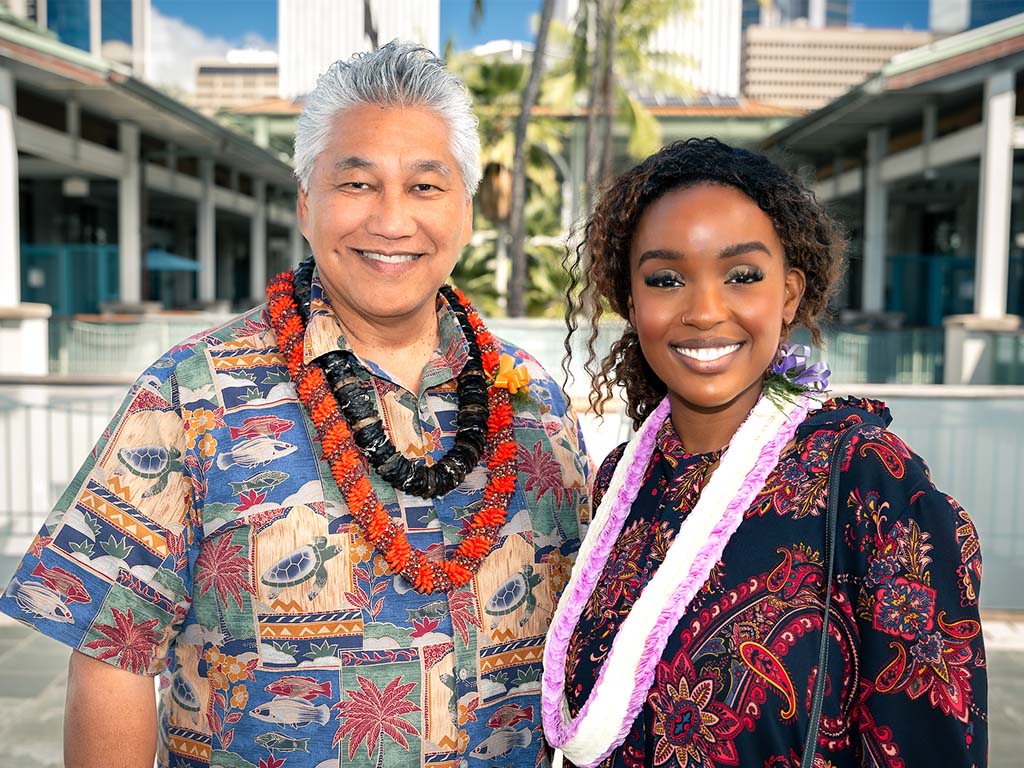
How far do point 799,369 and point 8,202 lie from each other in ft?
47.1

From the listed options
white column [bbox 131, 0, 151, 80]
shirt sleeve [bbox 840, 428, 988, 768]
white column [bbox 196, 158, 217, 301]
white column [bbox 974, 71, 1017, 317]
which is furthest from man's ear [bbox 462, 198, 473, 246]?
white column [bbox 131, 0, 151, 80]

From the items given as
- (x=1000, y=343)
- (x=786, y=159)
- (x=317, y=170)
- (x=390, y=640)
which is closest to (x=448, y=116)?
A: (x=317, y=170)

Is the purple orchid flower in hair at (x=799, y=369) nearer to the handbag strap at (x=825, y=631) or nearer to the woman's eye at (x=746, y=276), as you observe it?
the woman's eye at (x=746, y=276)

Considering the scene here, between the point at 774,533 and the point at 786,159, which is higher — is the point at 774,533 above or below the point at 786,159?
below

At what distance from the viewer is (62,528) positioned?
5.98 feet

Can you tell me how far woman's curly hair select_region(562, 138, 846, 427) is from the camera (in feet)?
5.73

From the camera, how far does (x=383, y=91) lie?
6.57 ft

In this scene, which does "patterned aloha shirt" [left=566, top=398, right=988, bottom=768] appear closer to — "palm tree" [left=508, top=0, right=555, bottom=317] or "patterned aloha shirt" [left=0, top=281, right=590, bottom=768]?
"patterned aloha shirt" [left=0, top=281, right=590, bottom=768]

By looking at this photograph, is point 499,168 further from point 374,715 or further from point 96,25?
point 96,25

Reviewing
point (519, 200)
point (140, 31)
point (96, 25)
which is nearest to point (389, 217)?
point (519, 200)

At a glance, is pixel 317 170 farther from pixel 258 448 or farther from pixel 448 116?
pixel 258 448

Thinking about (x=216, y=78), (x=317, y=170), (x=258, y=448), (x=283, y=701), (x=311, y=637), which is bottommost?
(x=283, y=701)

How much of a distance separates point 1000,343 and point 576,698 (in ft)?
46.4

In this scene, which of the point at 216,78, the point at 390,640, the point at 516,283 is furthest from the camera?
the point at 216,78
